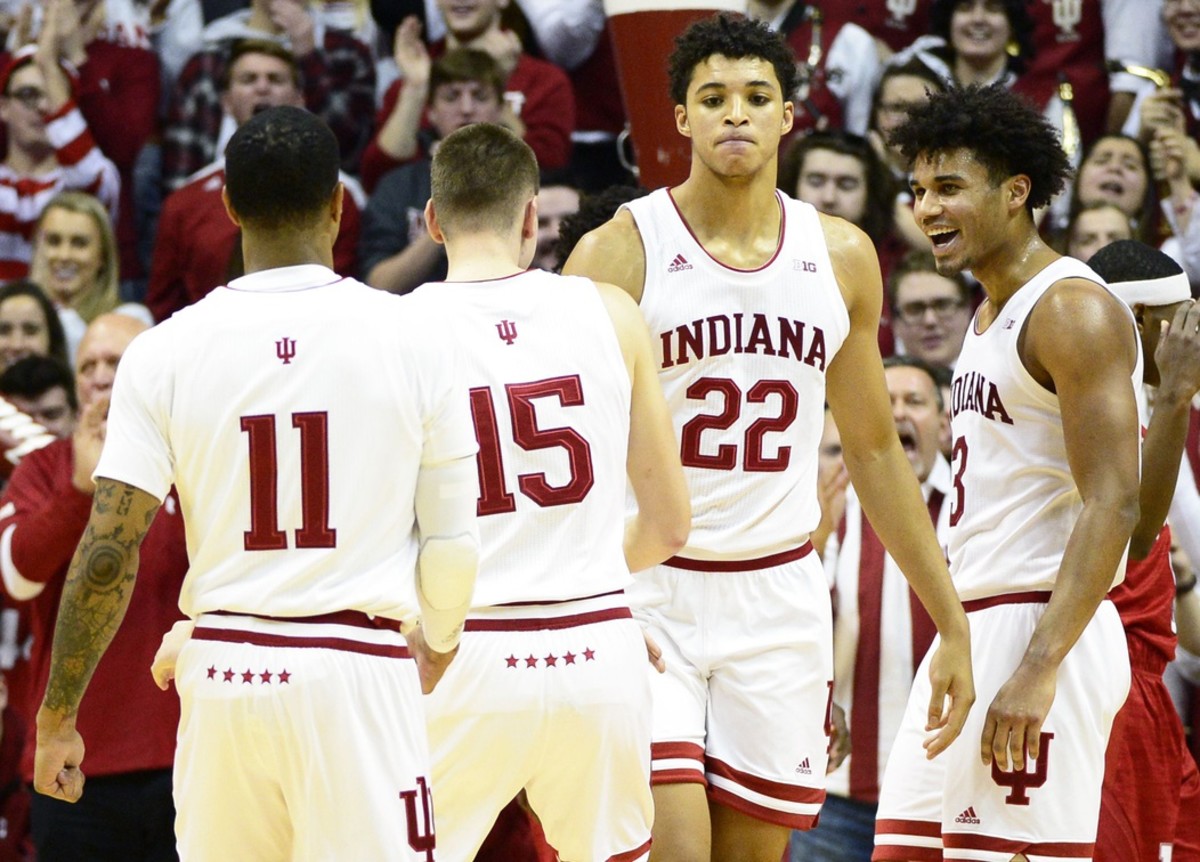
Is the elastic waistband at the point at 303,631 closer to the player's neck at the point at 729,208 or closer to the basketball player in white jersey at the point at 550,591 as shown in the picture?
the basketball player in white jersey at the point at 550,591

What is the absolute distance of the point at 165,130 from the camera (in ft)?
32.8

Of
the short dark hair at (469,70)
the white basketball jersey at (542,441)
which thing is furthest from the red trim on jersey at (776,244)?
the short dark hair at (469,70)

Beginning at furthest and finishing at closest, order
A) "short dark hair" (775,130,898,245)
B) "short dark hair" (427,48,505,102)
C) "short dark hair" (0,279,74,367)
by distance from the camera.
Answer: "short dark hair" (427,48,505,102) < "short dark hair" (775,130,898,245) < "short dark hair" (0,279,74,367)

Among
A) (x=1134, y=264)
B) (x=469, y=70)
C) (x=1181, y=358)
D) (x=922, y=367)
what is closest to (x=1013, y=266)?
(x=1181, y=358)

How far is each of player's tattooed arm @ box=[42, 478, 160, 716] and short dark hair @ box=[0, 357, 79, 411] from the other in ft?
14.3

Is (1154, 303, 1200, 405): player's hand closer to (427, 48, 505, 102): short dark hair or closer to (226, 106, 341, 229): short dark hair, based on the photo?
(226, 106, 341, 229): short dark hair

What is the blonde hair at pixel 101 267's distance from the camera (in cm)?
895

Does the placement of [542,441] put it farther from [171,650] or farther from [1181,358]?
[1181,358]

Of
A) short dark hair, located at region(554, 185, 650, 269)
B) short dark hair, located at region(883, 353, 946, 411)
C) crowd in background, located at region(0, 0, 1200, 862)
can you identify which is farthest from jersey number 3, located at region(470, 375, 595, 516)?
crowd in background, located at region(0, 0, 1200, 862)

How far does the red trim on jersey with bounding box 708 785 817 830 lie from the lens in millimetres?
4758

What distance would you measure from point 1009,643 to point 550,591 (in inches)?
50.2

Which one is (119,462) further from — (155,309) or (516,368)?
(155,309)

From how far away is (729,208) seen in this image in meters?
4.94

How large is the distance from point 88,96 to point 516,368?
6.41 m
